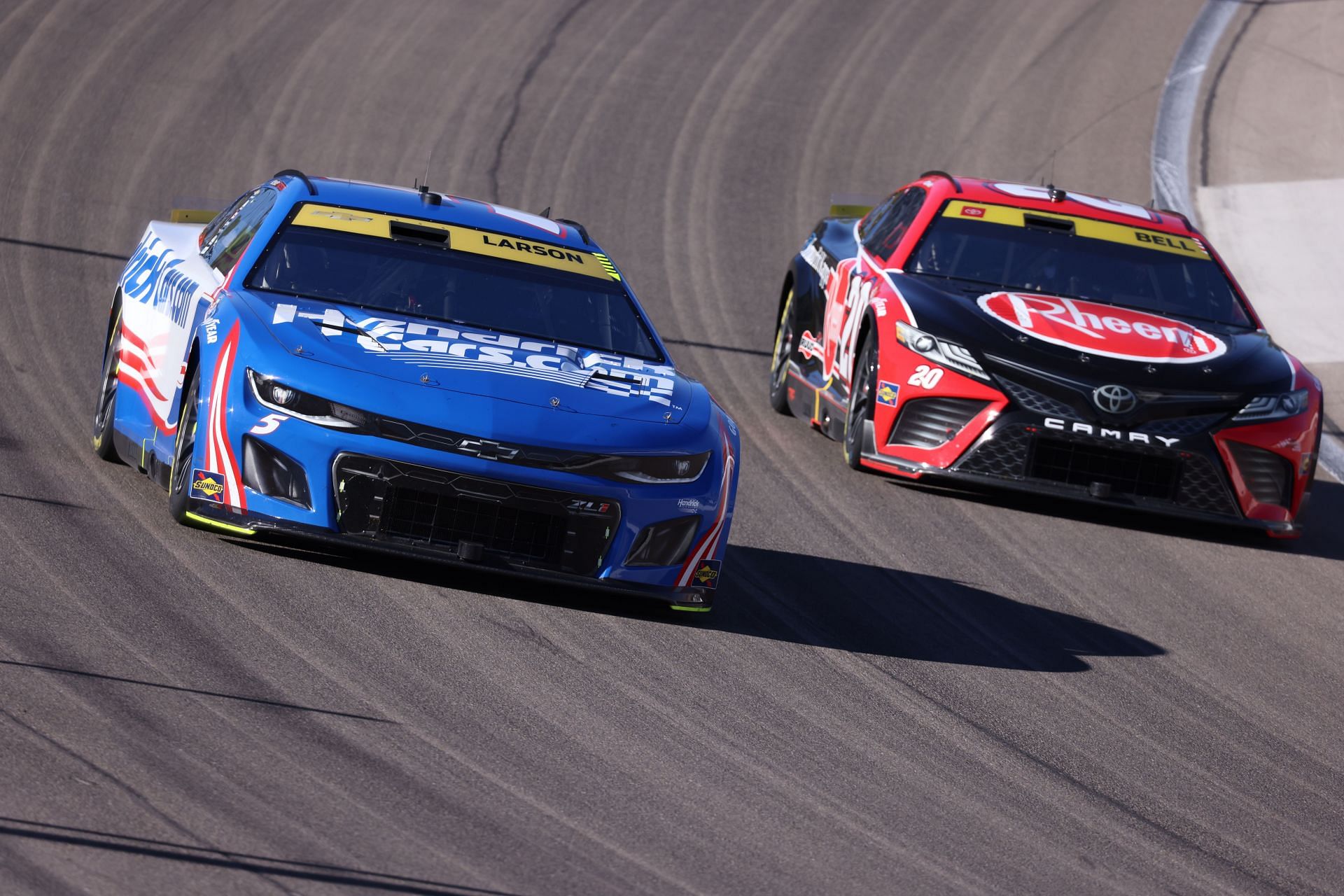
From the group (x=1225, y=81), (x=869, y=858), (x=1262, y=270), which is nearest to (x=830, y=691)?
(x=869, y=858)

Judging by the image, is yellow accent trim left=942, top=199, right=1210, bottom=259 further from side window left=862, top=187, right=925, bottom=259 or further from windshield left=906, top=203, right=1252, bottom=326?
side window left=862, top=187, right=925, bottom=259

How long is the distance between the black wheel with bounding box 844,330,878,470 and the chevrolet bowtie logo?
12.4ft

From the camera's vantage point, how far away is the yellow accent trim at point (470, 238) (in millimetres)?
8719

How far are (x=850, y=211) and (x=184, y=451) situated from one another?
6239mm

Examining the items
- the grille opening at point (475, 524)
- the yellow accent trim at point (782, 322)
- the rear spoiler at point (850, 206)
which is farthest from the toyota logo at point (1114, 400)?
the grille opening at point (475, 524)

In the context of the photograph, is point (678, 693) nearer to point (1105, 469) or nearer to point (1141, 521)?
point (1105, 469)

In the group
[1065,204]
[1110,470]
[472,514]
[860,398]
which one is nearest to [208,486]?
[472,514]

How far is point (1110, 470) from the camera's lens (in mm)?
10219

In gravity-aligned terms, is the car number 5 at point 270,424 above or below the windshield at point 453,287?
below

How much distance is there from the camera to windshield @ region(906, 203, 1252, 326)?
1130 cm

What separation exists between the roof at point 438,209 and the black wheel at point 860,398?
6.86 feet

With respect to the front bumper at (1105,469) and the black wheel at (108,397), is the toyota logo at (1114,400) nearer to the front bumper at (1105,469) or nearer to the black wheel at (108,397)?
the front bumper at (1105,469)

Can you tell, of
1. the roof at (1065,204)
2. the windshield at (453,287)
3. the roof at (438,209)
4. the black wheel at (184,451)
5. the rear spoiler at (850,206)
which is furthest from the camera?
the rear spoiler at (850,206)

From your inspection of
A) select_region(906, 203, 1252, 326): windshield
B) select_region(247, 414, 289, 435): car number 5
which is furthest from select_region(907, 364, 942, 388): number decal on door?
select_region(247, 414, 289, 435): car number 5
